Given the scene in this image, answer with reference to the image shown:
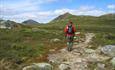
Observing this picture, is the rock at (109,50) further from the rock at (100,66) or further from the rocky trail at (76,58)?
the rock at (100,66)

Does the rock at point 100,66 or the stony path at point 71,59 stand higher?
the stony path at point 71,59

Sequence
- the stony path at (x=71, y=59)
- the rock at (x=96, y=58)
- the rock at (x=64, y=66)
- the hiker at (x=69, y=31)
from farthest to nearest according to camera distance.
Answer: the hiker at (x=69, y=31) → the rock at (x=96, y=58) → the stony path at (x=71, y=59) → the rock at (x=64, y=66)

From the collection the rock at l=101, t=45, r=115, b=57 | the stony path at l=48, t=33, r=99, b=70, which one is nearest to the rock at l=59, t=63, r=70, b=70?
the stony path at l=48, t=33, r=99, b=70

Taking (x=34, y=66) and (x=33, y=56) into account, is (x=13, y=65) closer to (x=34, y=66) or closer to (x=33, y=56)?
(x=34, y=66)

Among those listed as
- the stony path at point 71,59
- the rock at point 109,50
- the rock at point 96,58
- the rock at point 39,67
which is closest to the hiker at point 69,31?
the stony path at point 71,59

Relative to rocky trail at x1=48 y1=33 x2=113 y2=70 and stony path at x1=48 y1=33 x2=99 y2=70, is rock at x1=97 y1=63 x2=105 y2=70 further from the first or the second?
stony path at x1=48 y1=33 x2=99 y2=70

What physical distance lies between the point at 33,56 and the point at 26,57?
77 centimetres

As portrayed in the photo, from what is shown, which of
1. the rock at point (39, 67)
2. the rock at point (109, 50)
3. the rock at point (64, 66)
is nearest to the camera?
the rock at point (39, 67)

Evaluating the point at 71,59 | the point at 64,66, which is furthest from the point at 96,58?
the point at 64,66

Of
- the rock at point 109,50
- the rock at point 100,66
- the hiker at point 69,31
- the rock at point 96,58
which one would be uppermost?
the hiker at point 69,31

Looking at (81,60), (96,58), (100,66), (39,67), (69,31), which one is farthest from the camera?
(69,31)

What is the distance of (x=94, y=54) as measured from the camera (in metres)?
24.8

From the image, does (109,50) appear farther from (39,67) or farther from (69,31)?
(39,67)

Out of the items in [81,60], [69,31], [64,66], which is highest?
[69,31]
